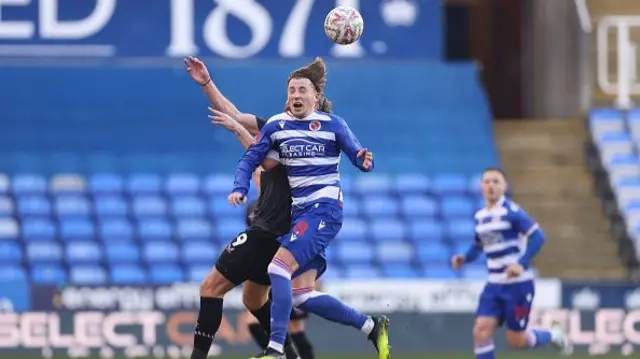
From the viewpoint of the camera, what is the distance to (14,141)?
66.9 ft

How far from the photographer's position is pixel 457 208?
20.5 meters

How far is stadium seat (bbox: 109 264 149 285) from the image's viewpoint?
18.9 m

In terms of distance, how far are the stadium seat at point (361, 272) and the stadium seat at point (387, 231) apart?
0.58 meters

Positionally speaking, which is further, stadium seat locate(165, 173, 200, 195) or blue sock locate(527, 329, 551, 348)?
stadium seat locate(165, 173, 200, 195)

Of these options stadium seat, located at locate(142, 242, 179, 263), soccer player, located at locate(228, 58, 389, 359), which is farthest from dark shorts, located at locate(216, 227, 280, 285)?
stadium seat, located at locate(142, 242, 179, 263)

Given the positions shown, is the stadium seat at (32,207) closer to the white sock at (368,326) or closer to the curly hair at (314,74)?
the curly hair at (314,74)

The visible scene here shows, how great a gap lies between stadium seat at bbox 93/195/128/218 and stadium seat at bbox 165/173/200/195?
0.61 metres

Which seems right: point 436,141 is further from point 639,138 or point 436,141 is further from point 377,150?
point 639,138

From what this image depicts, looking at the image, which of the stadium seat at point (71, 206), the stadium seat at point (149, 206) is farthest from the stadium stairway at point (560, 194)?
the stadium seat at point (71, 206)

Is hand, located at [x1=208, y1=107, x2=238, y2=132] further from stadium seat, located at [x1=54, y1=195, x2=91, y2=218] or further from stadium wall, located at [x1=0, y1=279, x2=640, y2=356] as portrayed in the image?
stadium seat, located at [x1=54, y1=195, x2=91, y2=218]

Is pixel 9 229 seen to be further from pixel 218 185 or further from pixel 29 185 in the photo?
pixel 218 185

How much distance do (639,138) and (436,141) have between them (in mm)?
2928

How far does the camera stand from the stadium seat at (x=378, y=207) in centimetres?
2039

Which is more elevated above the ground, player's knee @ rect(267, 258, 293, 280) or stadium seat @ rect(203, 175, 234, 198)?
player's knee @ rect(267, 258, 293, 280)
